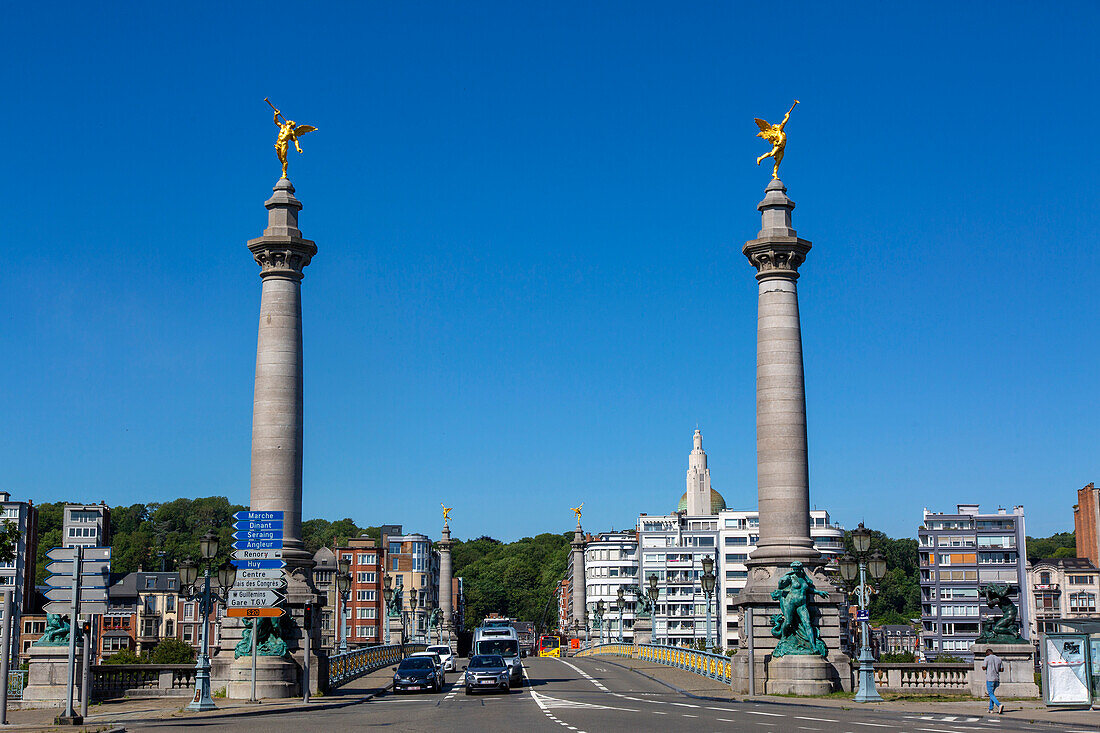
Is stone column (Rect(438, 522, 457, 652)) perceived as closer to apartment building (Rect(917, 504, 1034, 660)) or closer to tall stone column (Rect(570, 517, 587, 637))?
tall stone column (Rect(570, 517, 587, 637))

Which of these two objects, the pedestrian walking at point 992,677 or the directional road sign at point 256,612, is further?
the directional road sign at point 256,612

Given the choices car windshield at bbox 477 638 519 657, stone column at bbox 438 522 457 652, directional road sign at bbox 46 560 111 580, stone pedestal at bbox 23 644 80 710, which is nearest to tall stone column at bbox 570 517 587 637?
stone column at bbox 438 522 457 652

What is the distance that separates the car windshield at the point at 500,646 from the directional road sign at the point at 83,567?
79.2 ft

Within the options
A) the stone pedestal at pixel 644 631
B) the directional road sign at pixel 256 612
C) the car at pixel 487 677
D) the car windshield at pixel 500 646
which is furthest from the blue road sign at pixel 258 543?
the stone pedestal at pixel 644 631

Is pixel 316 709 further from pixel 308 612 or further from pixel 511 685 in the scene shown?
pixel 511 685

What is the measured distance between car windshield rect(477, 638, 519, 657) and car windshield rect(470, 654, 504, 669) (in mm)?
2379

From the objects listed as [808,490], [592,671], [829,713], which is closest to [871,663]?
[829,713]

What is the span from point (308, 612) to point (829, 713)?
690 inches

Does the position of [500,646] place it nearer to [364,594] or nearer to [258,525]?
[258,525]

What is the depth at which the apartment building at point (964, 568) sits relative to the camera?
144 meters

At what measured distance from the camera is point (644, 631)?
261 feet

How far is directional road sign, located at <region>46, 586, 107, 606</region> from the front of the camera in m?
Answer: 27.8

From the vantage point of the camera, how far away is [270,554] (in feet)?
125

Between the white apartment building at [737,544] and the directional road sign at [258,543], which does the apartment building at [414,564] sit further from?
the directional road sign at [258,543]
